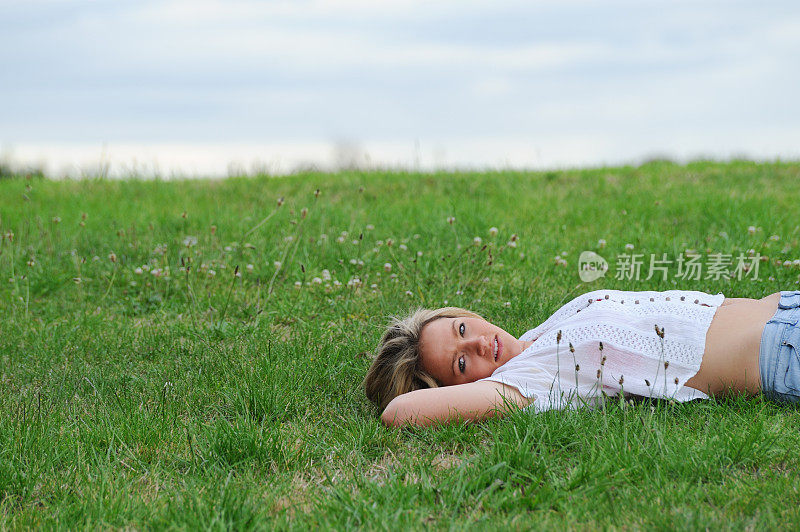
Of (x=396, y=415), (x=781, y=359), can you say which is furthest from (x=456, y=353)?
(x=781, y=359)

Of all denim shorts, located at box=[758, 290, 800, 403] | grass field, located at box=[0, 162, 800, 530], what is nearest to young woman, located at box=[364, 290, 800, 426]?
denim shorts, located at box=[758, 290, 800, 403]

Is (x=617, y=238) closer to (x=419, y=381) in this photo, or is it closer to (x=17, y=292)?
(x=419, y=381)

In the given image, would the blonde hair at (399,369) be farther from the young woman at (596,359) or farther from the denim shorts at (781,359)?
the denim shorts at (781,359)

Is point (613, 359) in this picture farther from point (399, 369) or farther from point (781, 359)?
point (399, 369)

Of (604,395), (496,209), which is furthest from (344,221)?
(604,395)

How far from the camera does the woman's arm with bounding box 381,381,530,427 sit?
3.16m

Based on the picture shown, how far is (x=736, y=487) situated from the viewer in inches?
98.3

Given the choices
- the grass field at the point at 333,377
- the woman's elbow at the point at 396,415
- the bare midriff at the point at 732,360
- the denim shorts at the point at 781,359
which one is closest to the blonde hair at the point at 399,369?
the grass field at the point at 333,377

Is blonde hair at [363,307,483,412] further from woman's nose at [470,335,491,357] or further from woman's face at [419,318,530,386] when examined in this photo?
woman's nose at [470,335,491,357]

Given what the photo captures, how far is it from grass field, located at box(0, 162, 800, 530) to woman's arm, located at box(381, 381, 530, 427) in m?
0.09

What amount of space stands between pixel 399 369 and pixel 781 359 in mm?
1788

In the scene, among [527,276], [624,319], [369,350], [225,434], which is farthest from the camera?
[527,276]

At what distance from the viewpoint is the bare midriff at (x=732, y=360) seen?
3.35 metres

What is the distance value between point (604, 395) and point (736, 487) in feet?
2.71
